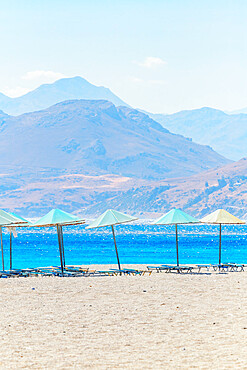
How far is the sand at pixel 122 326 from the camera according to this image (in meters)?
9.14

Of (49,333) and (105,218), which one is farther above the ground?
(105,218)

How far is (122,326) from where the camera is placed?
11688mm

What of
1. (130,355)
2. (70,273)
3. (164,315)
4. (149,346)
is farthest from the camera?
(70,273)

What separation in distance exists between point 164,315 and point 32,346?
3625 mm

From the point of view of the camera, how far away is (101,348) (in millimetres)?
9898

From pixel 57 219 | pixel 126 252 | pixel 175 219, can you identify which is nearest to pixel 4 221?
pixel 57 219

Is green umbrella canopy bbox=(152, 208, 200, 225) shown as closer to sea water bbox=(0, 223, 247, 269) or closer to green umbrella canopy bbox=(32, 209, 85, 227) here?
green umbrella canopy bbox=(32, 209, 85, 227)

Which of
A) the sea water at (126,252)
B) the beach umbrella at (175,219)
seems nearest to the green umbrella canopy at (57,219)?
the beach umbrella at (175,219)

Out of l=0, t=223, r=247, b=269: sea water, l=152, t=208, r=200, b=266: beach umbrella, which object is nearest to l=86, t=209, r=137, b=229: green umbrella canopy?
l=152, t=208, r=200, b=266: beach umbrella

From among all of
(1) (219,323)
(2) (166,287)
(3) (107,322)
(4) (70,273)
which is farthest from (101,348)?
(4) (70,273)

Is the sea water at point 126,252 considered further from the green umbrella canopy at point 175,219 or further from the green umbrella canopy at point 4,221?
the green umbrella canopy at point 4,221

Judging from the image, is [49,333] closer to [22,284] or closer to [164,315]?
[164,315]

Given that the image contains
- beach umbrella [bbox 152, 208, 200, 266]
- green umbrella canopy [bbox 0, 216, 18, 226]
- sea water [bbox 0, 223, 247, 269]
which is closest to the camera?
green umbrella canopy [bbox 0, 216, 18, 226]

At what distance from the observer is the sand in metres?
9.14
